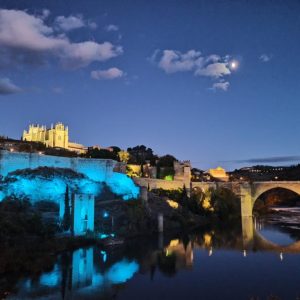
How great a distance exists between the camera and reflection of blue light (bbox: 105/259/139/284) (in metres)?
17.2

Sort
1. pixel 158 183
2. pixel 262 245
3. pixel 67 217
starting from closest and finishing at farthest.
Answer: pixel 67 217
pixel 262 245
pixel 158 183

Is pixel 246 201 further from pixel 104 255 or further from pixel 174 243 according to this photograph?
pixel 104 255

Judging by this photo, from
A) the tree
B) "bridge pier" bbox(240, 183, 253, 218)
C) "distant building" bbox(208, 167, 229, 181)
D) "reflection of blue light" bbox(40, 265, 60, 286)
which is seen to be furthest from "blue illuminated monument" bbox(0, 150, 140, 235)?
"distant building" bbox(208, 167, 229, 181)

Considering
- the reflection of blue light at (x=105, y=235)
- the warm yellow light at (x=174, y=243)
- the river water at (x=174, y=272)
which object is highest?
the reflection of blue light at (x=105, y=235)

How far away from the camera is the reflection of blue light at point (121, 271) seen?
56.5 ft

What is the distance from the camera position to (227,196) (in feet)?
162

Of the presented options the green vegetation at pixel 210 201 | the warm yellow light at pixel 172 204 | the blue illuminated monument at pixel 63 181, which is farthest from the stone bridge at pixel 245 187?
the blue illuminated monument at pixel 63 181

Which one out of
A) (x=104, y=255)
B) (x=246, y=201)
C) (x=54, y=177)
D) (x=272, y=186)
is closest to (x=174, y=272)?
(x=104, y=255)

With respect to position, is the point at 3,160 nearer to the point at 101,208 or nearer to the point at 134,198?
the point at 101,208

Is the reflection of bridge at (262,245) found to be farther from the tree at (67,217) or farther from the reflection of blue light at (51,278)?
the reflection of blue light at (51,278)

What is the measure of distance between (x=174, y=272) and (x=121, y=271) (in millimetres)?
2593

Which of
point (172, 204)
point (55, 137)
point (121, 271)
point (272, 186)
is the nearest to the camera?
point (121, 271)

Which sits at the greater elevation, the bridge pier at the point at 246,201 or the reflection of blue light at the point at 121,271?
the bridge pier at the point at 246,201

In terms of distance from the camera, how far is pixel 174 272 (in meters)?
18.8
